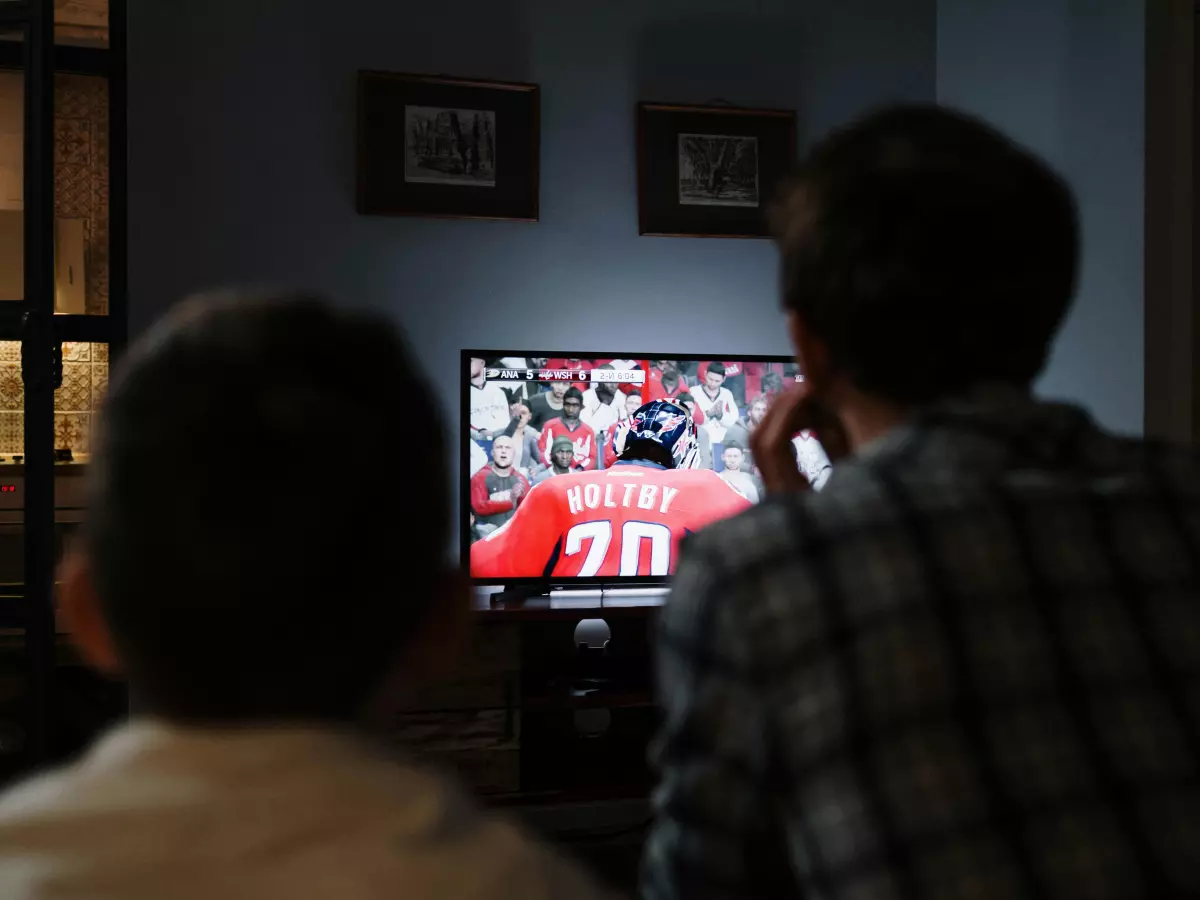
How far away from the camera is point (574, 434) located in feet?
9.53

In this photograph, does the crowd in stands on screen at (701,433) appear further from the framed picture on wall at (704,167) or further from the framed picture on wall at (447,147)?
the framed picture on wall at (447,147)

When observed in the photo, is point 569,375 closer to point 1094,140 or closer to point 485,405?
point 485,405

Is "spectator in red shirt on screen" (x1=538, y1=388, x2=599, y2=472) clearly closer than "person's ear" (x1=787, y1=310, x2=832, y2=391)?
No

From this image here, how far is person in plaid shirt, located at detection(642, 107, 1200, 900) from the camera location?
22.4 inches

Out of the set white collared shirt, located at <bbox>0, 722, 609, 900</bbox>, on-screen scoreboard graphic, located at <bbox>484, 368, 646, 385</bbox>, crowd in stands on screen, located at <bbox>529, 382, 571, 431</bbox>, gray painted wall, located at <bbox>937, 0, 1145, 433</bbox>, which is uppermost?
gray painted wall, located at <bbox>937, 0, 1145, 433</bbox>

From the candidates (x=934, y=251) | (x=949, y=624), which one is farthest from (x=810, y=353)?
(x=949, y=624)

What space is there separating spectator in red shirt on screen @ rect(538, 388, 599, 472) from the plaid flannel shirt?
226 centimetres

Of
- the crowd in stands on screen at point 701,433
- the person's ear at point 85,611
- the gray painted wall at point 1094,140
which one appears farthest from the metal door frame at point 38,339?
the gray painted wall at point 1094,140

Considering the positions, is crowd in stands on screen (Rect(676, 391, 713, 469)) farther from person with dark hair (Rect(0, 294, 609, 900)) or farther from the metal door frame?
person with dark hair (Rect(0, 294, 609, 900))

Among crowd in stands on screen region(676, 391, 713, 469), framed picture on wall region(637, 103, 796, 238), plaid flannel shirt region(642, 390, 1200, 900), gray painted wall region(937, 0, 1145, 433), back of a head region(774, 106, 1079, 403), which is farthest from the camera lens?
framed picture on wall region(637, 103, 796, 238)

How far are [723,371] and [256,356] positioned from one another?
2582mm

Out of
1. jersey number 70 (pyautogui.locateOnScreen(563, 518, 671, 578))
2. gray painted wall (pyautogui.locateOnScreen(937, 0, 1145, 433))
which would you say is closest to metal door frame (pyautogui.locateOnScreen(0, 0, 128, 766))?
jersey number 70 (pyautogui.locateOnScreen(563, 518, 671, 578))

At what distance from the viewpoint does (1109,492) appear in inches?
25.3

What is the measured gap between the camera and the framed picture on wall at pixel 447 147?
3033mm
